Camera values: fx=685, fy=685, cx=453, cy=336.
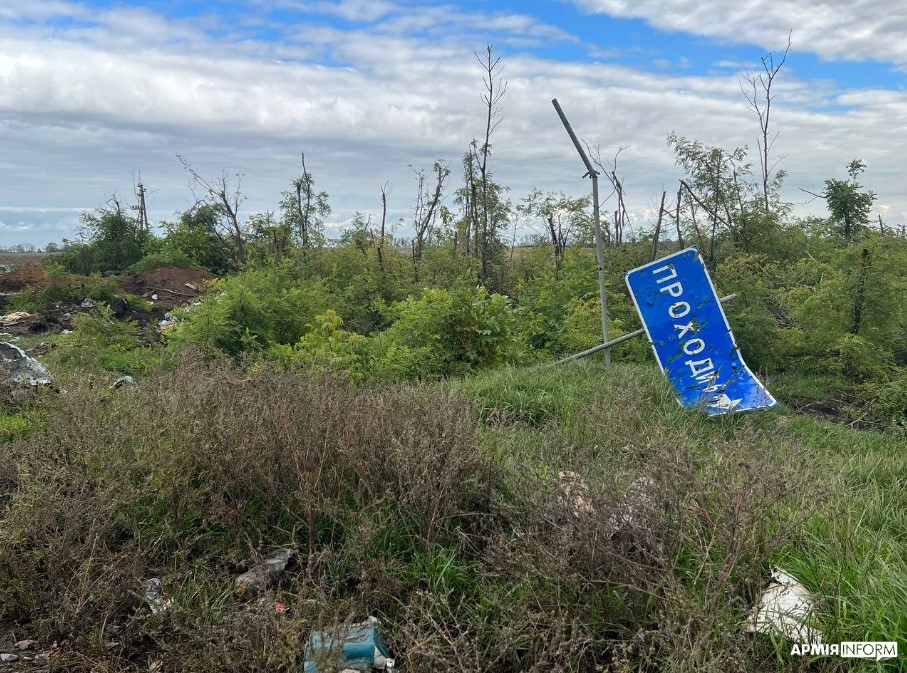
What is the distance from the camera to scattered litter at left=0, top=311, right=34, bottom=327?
13.6 meters

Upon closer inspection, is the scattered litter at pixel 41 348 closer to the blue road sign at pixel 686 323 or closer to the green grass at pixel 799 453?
the green grass at pixel 799 453

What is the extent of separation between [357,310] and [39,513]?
807 cm

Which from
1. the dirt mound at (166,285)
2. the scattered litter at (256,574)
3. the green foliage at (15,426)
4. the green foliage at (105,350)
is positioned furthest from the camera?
the dirt mound at (166,285)

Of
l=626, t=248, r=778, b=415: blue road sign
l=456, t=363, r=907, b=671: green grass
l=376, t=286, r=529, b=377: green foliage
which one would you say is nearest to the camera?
l=456, t=363, r=907, b=671: green grass

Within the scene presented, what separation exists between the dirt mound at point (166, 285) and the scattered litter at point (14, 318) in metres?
2.46

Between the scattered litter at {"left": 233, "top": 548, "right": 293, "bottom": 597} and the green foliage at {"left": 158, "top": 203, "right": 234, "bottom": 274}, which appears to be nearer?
the scattered litter at {"left": 233, "top": 548, "right": 293, "bottom": 597}

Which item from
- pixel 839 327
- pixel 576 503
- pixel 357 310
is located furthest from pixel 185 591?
pixel 357 310

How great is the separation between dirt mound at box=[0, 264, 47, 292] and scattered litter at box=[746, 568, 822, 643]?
60.6 ft

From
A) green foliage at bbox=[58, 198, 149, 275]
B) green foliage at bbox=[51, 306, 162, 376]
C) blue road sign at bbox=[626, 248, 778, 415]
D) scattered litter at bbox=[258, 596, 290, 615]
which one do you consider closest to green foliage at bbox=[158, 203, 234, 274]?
green foliage at bbox=[58, 198, 149, 275]

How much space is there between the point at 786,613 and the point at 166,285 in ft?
56.1

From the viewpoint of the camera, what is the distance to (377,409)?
4.01m

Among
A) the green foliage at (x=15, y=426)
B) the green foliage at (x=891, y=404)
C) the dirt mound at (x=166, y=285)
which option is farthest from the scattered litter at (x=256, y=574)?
the dirt mound at (x=166, y=285)

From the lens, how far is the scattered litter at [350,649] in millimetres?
2412

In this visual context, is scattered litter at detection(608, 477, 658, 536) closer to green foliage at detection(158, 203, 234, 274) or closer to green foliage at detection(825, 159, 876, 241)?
green foliage at detection(825, 159, 876, 241)
